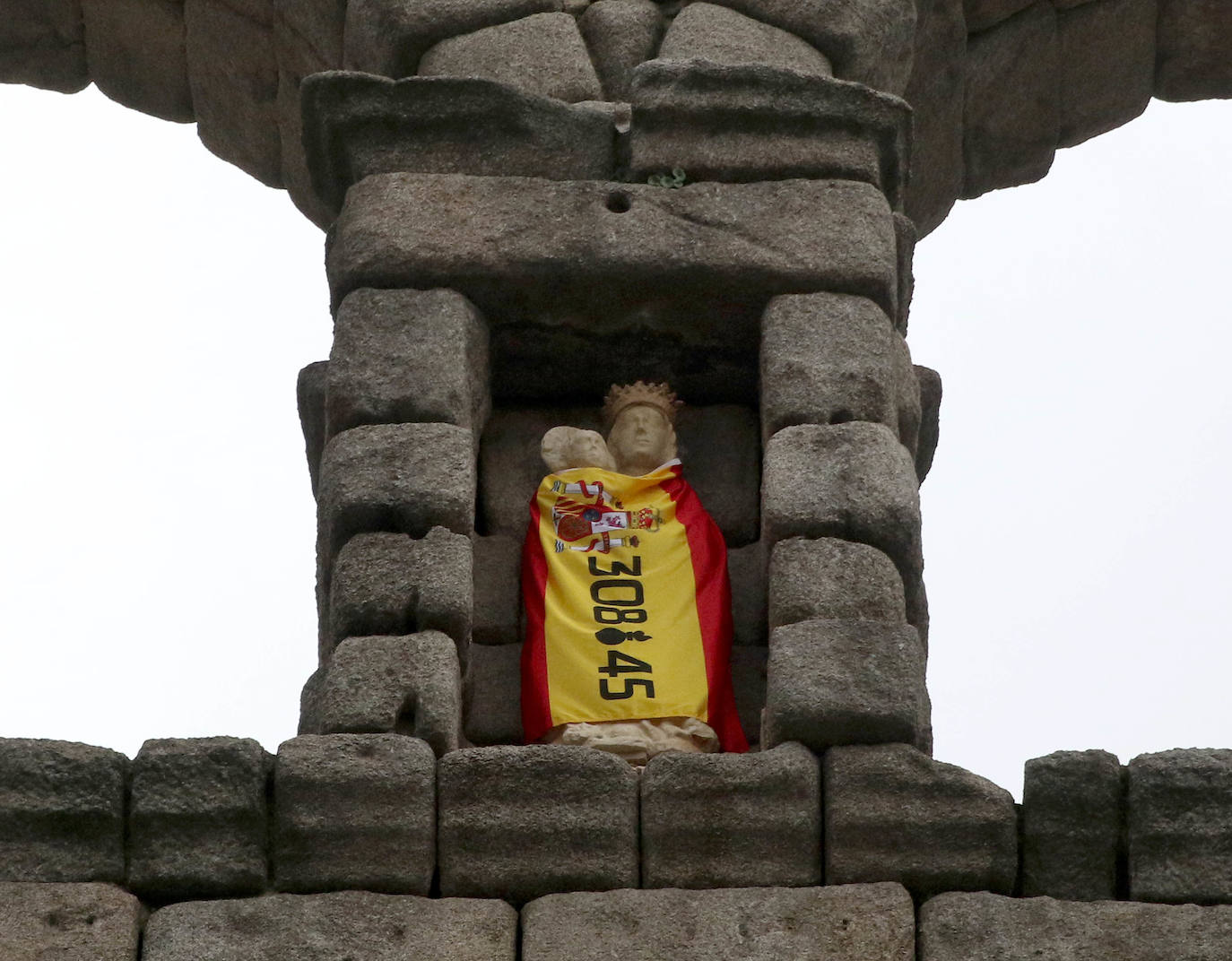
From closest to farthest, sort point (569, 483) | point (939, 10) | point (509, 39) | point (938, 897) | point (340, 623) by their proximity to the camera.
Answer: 1. point (938, 897)
2. point (340, 623)
3. point (569, 483)
4. point (509, 39)
5. point (939, 10)

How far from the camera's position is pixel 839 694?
10.1m

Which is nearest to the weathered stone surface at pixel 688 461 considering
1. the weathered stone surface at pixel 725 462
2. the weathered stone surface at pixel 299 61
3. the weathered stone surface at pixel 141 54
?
the weathered stone surface at pixel 725 462

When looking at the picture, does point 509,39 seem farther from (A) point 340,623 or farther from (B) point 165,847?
(B) point 165,847

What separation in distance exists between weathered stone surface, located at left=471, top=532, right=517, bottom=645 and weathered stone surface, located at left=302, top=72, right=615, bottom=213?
115 cm

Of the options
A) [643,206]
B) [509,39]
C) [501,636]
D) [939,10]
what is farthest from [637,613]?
[939,10]

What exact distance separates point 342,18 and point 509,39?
0.88 m

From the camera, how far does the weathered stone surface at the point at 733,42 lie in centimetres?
1213

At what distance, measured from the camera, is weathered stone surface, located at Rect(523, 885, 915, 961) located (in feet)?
31.3

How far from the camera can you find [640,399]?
11.5 metres

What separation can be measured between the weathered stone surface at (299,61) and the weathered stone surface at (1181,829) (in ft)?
13.3

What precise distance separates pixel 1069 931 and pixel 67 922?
8.24 ft

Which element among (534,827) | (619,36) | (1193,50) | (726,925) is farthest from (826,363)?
(1193,50)

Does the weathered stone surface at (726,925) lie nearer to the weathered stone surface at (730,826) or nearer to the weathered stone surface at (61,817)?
the weathered stone surface at (730,826)

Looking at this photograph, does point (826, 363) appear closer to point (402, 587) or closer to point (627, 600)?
point (627, 600)
